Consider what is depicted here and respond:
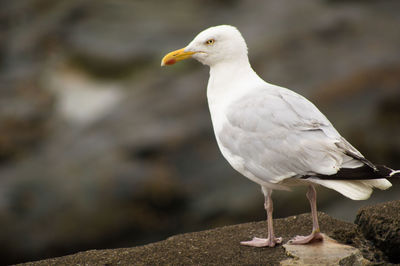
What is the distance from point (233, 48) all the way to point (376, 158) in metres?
4.53

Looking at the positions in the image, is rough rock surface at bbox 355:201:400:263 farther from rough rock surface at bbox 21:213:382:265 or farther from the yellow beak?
the yellow beak

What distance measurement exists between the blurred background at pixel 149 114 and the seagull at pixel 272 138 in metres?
3.73

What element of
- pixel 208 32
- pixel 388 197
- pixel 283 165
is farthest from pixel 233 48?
pixel 388 197

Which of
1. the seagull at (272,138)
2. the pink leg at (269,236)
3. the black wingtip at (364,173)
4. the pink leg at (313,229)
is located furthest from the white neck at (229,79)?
the black wingtip at (364,173)

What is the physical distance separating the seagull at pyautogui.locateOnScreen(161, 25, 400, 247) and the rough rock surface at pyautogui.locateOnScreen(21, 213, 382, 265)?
17cm

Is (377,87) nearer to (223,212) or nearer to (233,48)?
(223,212)

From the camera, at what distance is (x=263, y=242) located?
14.7 ft

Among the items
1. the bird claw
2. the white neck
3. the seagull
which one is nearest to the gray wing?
the seagull

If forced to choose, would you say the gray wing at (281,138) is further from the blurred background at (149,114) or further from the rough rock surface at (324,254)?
the blurred background at (149,114)

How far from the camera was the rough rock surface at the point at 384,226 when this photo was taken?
425cm

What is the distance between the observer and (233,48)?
4750mm

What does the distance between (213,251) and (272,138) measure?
2.99ft

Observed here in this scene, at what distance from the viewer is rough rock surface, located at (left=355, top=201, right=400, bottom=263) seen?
13.9 ft

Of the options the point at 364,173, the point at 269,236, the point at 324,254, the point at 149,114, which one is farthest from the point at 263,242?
the point at 149,114
